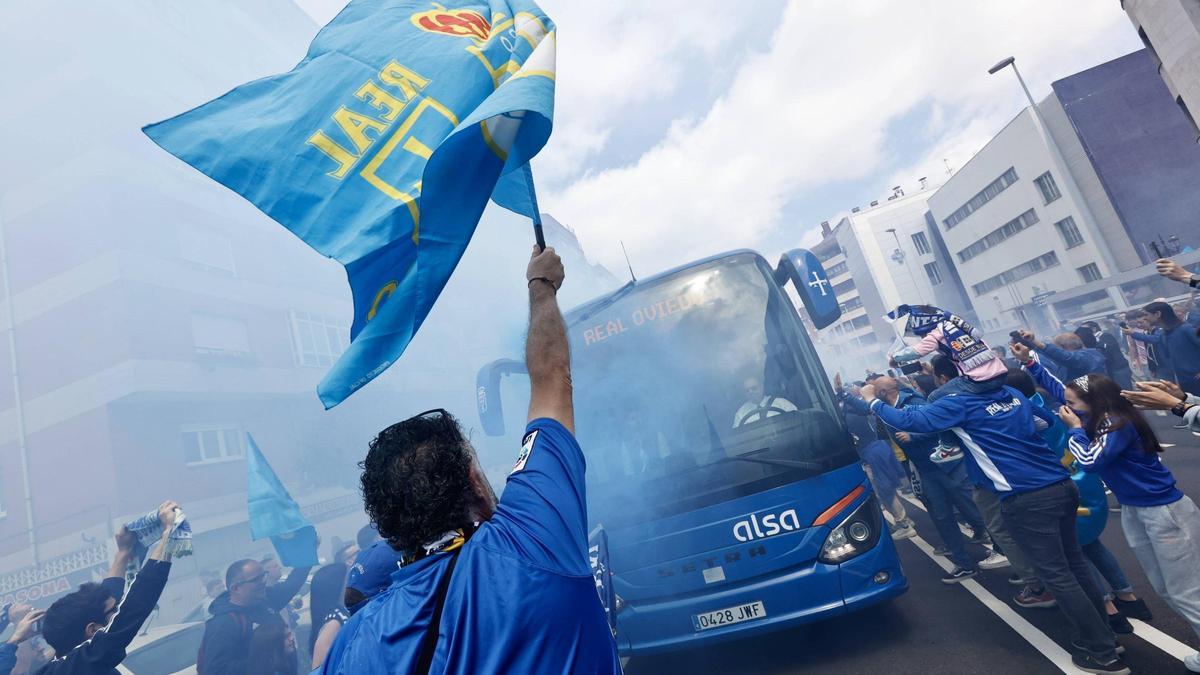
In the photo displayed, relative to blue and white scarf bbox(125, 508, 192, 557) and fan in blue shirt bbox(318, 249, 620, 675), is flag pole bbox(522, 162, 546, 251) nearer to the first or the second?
fan in blue shirt bbox(318, 249, 620, 675)

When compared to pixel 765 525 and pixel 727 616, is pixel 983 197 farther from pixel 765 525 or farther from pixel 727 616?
pixel 727 616

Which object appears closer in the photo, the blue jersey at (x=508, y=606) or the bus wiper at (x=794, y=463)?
the blue jersey at (x=508, y=606)

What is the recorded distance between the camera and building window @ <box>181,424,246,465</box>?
16000 mm

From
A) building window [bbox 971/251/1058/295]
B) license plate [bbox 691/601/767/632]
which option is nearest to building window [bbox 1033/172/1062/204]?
building window [bbox 971/251/1058/295]

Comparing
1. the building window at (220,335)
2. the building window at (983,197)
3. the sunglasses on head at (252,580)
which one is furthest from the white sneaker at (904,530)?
the building window at (983,197)

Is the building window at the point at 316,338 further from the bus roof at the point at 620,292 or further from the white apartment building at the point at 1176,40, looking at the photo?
the white apartment building at the point at 1176,40

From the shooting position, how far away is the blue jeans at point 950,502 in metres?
5.12

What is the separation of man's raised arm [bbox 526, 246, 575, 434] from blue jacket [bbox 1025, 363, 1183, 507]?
3.52m

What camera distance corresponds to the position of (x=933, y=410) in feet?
12.2

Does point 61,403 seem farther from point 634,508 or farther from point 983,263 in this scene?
point 983,263

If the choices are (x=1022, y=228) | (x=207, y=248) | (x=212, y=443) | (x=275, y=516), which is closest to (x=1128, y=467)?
(x=275, y=516)

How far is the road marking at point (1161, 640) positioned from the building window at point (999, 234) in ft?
123

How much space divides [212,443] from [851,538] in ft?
61.3

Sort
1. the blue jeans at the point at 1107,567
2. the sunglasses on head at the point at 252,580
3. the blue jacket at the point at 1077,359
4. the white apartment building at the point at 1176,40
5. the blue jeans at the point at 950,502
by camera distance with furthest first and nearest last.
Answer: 1. the white apartment building at the point at 1176,40
2. the blue jacket at the point at 1077,359
3. the blue jeans at the point at 950,502
4. the sunglasses on head at the point at 252,580
5. the blue jeans at the point at 1107,567
